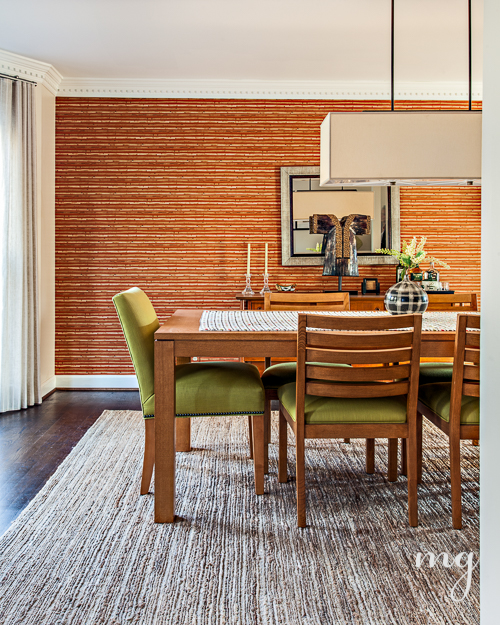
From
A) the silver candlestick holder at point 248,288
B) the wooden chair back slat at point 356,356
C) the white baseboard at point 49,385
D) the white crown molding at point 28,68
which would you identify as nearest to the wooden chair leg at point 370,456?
the wooden chair back slat at point 356,356

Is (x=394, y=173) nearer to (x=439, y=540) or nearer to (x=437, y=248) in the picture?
(x=439, y=540)

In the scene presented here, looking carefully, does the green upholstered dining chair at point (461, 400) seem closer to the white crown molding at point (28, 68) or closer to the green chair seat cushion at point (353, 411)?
the green chair seat cushion at point (353, 411)

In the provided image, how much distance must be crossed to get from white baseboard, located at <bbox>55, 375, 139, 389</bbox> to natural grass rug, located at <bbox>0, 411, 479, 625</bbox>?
1648 mm

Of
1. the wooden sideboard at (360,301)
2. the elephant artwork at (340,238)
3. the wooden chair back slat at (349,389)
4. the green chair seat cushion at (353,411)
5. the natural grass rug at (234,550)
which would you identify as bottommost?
the natural grass rug at (234,550)

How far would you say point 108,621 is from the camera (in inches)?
55.0

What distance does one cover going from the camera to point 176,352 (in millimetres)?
1979

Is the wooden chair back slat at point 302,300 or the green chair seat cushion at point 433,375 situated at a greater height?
the wooden chair back slat at point 302,300

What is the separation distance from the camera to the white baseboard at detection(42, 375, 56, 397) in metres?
3.99

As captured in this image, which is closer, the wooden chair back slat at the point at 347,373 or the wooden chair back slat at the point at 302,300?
the wooden chair back slat at the point at 347,373

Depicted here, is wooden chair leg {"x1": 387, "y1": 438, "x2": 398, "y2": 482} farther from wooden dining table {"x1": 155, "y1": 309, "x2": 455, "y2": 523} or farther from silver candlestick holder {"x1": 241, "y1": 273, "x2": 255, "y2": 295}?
silver candlestick holder {"x1": 241, "y1": 273, "x2": 255, "y2": 295}

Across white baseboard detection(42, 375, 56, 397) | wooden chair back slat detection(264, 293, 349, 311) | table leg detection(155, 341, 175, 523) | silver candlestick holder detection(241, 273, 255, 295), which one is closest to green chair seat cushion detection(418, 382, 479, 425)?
wooden chair back slat detection(264, 293, 349, 311)

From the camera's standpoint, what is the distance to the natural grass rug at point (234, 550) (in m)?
1.45

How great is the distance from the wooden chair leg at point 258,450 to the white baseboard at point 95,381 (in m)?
2.30

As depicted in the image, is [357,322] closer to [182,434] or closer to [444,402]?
[444,402]
